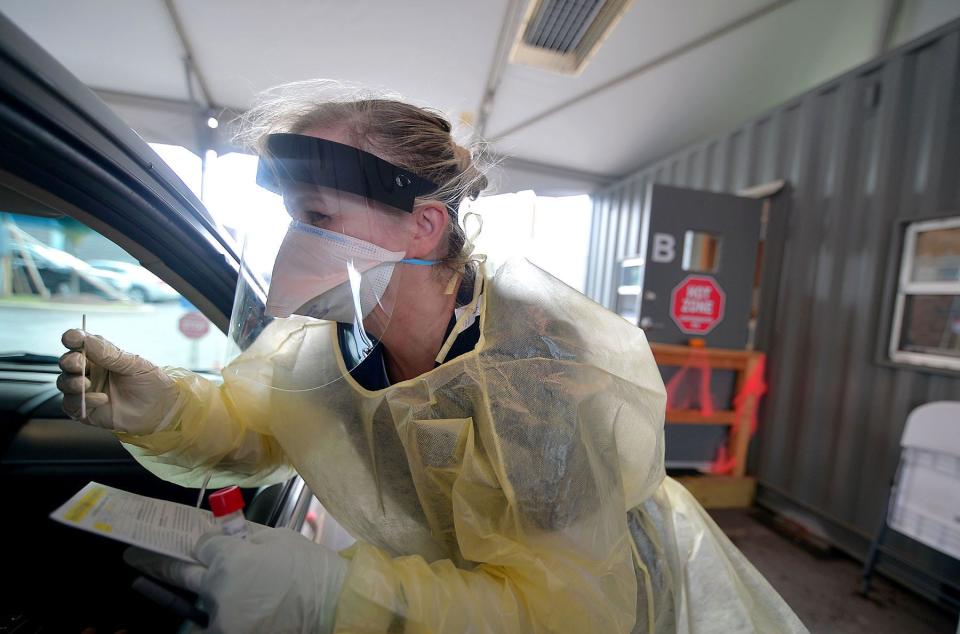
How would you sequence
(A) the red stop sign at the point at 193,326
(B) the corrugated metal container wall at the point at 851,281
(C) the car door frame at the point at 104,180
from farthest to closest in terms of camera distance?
(B) the corrugated metal container wall at the point at 851,281, (A) the red stop sign at the point at 193,326, (C) the car door frame at the point at 104,180

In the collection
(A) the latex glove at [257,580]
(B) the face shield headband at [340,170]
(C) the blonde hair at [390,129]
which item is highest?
(C) the blonde hair at [390,129]

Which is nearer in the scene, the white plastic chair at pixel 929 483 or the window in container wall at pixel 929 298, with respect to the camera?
the white plastic chair at pixel 929 483

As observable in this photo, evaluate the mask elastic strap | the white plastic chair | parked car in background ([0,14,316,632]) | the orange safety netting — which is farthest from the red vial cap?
the orange safety netting

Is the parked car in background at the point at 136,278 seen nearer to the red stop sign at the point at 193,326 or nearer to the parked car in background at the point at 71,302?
the parked car in background at the point at 71,302

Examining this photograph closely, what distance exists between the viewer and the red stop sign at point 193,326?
165cm

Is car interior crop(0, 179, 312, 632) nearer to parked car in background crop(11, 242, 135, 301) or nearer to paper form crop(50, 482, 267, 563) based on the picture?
parked car in background crop(11, 242, 135, 301)

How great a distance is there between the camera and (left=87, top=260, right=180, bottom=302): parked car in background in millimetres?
1117

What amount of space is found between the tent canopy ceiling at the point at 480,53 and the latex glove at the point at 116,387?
7.21 feet

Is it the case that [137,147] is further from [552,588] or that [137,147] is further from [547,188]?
[547,188]

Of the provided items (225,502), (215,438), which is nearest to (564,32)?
(215,438)

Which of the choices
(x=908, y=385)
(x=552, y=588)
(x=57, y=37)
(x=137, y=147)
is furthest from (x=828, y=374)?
(x=57, y=37)

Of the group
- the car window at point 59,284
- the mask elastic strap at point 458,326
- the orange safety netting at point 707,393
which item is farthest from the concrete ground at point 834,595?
the car window at point 59,284

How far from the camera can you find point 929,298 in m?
2.40

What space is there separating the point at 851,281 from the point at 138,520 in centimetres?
368
